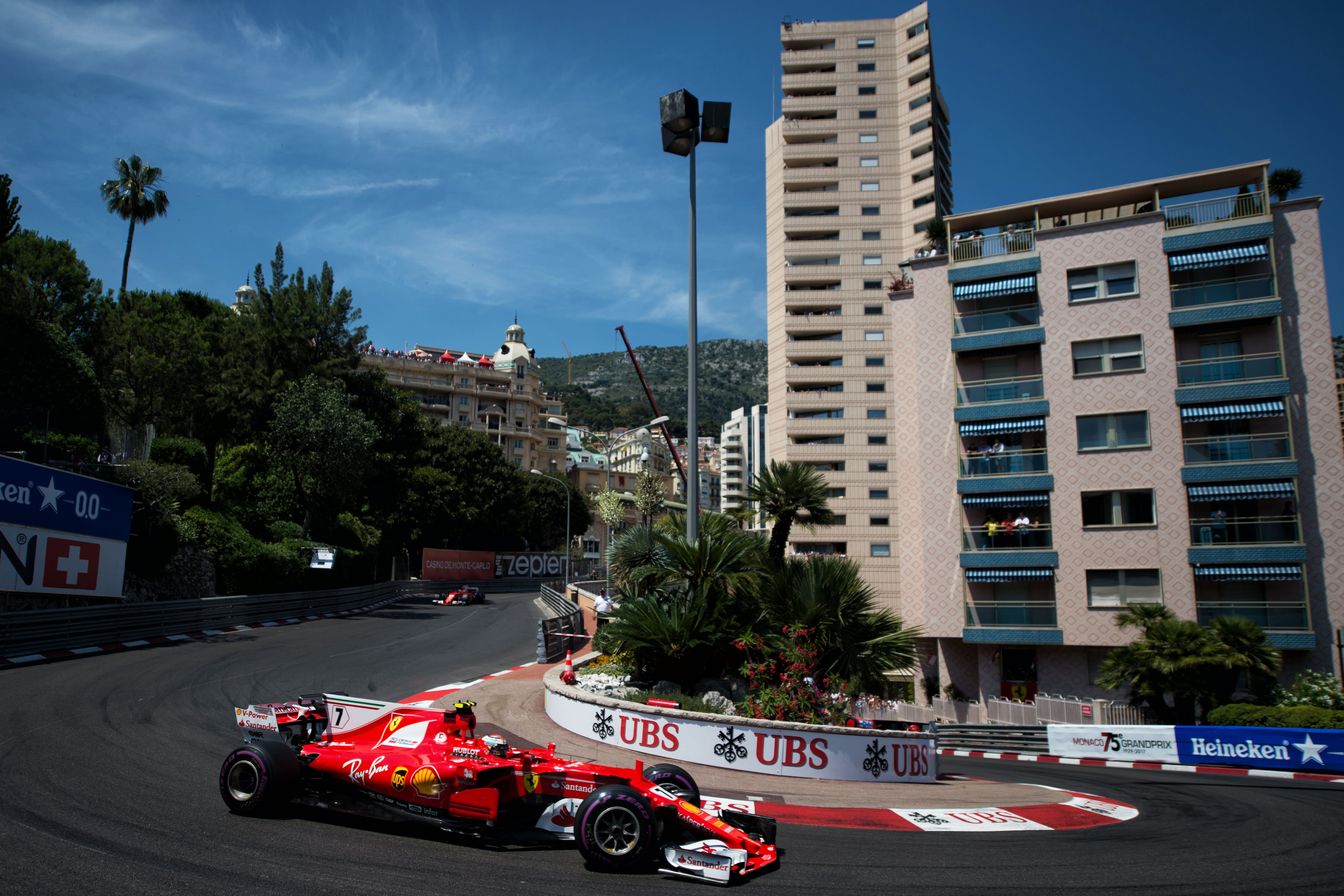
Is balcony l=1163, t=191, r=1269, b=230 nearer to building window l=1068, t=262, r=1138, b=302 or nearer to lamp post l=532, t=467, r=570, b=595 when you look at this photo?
building window l=1068, t=262, r=1138, b=302

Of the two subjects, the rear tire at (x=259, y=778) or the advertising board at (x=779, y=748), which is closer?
the rear tire at (x=259, y=778)

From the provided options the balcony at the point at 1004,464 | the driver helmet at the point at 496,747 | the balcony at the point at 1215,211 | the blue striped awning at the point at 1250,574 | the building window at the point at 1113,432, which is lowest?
the driver helmet at the point at 496,747

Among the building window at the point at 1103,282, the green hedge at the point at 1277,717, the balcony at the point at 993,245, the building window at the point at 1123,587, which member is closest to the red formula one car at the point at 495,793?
the green hedge at the point at 1277,717

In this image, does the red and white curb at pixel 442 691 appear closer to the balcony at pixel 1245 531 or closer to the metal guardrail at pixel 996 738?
the metal guardrail at pixel 996 738

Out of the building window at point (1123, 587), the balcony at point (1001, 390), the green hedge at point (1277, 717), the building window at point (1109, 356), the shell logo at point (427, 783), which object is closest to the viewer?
the shell logo at point (427, 783)

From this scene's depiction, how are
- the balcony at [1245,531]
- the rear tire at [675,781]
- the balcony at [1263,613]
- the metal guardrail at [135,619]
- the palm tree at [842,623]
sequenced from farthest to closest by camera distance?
the balcony at [1245,531] → the balcony at [1263,613] → the metal guardrail at [135,619] → the palm tree at [842,623] → the rear tire at [675,781]

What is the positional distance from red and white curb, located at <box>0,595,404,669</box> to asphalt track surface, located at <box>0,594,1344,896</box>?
3950mm

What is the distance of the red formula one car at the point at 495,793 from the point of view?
22.6ft

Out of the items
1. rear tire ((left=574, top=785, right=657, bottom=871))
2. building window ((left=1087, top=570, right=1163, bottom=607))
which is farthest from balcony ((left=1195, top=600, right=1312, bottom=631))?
rear tire ((left=574, top=785, right=657, bottom=871))

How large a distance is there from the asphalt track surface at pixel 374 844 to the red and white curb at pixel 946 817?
27cm

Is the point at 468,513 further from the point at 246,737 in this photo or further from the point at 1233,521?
the point at 246,737

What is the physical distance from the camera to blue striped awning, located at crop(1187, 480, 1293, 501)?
25609 millimetres

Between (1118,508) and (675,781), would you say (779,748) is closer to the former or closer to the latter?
(675,781)

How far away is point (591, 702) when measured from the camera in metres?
12.5
